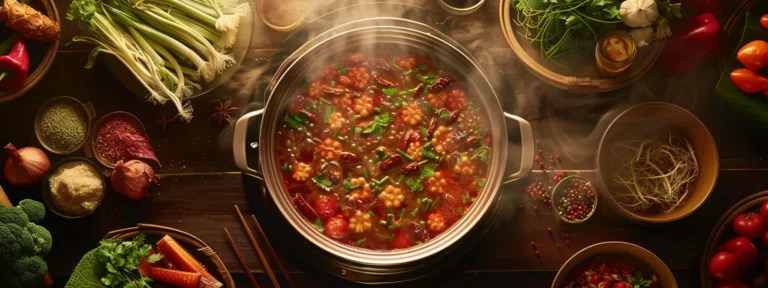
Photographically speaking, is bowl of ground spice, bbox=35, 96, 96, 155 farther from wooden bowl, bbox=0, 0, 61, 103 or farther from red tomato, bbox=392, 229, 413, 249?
red tomato, bbox=392, 229, 413, 249

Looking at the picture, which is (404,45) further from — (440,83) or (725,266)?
(725,266)

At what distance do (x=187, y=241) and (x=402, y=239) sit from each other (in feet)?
4.47

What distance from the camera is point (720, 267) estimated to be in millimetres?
3775

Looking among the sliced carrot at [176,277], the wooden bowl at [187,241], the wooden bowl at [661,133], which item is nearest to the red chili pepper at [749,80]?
the wooden bowl at [661,133]

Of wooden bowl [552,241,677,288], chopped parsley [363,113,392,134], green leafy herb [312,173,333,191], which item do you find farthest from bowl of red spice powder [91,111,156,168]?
wooden bowl [552,241,677,288]

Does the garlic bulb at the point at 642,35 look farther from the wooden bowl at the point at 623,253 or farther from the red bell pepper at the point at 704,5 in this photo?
the wooden bowl at the point at 623,253

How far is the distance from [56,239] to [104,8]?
152 centimetres

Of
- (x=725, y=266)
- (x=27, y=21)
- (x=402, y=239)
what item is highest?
(x=27, y=21)

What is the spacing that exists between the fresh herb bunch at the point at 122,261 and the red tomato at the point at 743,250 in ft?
11.6

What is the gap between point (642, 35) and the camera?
3705mm

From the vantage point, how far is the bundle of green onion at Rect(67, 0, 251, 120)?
153 inches

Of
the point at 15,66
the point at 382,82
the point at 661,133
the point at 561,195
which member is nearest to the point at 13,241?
the point at 15,66

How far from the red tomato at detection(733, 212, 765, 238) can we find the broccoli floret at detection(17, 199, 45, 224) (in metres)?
4.29

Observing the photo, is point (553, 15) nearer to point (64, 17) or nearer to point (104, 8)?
point (104, 8)
